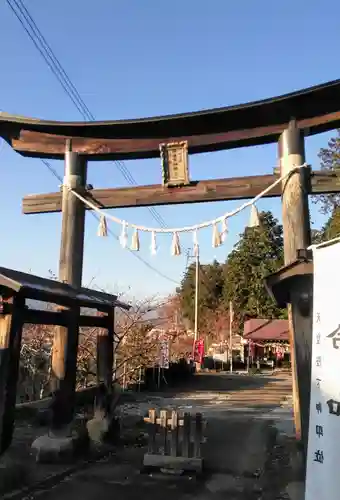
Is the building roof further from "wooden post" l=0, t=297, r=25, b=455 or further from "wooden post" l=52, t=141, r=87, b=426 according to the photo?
"wooden post" l=0, t=297, r=25, b=455

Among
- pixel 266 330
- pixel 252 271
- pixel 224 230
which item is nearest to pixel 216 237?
pixel 224 230

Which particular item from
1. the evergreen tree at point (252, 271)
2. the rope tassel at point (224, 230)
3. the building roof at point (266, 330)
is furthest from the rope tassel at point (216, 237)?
the evergreen tree at point (252, 271)

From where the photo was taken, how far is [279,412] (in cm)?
1541

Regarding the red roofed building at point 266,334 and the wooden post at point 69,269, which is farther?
the red roofed building at point 266,334

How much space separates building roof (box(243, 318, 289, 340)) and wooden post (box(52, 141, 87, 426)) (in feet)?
90.3

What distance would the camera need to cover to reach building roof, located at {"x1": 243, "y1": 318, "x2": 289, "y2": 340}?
34594 millimetres

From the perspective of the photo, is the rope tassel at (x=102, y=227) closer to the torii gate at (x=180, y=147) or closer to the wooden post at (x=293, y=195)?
the torii gate at (x=180, y=147)

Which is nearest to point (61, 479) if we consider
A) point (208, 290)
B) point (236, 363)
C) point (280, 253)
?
point (236, 363)

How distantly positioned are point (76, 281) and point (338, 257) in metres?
5.45

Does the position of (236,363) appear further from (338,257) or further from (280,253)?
(338,257)

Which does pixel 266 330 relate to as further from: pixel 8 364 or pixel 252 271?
pixel 8 364

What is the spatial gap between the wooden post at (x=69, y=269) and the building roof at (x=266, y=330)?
27522mm

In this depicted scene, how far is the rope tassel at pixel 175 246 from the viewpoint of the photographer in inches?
323

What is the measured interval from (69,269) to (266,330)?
94.1ft
